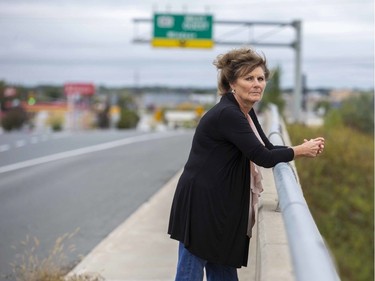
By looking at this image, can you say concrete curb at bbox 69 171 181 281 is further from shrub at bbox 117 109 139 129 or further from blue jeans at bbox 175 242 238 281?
shrub at bbox 117 109 139 129

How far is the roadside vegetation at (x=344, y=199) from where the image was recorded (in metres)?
21.6

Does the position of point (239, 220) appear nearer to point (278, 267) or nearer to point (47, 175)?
point (278, 267)

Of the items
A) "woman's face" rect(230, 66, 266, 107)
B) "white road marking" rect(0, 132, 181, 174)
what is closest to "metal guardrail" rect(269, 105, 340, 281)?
"woman's face" rect(230, 66, 266, 107)

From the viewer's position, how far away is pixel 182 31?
36.2 metres

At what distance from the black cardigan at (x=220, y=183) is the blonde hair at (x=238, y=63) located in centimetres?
12

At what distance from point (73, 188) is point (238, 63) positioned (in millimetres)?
10044

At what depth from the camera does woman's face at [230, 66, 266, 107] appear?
3.88m

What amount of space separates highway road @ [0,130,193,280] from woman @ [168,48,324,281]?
3626 millimetres

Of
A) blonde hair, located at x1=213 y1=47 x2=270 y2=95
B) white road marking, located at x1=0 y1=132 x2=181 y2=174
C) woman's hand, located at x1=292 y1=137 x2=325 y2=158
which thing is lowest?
white road marking, located at x1=0 y1=132 x2=181 y2=174

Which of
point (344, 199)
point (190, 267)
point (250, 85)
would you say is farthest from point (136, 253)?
point (344, 199)

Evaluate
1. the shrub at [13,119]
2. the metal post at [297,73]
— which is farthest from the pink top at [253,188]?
the shrub at [13,119]

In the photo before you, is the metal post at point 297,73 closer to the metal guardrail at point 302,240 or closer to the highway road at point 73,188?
the highway road at point 73,188

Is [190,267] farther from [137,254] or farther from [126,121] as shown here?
[126,121]

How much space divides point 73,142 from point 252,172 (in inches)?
907
